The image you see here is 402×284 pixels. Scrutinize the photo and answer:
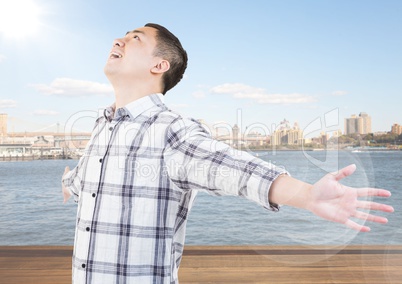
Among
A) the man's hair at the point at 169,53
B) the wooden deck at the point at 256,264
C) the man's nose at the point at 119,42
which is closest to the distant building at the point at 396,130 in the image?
the wooden deck at the point at 256,264

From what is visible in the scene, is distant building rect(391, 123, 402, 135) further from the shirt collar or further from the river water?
the shirt collar

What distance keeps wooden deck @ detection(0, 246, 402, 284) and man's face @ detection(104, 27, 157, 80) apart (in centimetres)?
143

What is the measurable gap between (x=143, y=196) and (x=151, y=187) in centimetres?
2

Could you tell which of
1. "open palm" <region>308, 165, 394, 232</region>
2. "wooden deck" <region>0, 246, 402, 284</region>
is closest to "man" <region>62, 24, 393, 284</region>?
"open palm" <region>308, 165, 394, 232</region>

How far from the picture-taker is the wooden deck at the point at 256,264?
232 cm

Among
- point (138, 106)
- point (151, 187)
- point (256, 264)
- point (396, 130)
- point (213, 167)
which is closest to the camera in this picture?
point (213, 167)

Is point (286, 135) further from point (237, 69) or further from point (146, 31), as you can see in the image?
point (237, 69)

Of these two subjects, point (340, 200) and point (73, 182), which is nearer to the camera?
point (340, 200)

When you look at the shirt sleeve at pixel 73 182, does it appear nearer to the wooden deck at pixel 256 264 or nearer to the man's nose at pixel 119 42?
the man's nose at pixel 119 42

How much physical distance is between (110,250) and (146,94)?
38 centimetres

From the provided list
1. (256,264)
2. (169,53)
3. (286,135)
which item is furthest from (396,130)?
(169,53)

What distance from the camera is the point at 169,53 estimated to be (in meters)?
1.11

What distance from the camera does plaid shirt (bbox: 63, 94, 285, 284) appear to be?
31.0 inches

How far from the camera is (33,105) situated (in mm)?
18641
